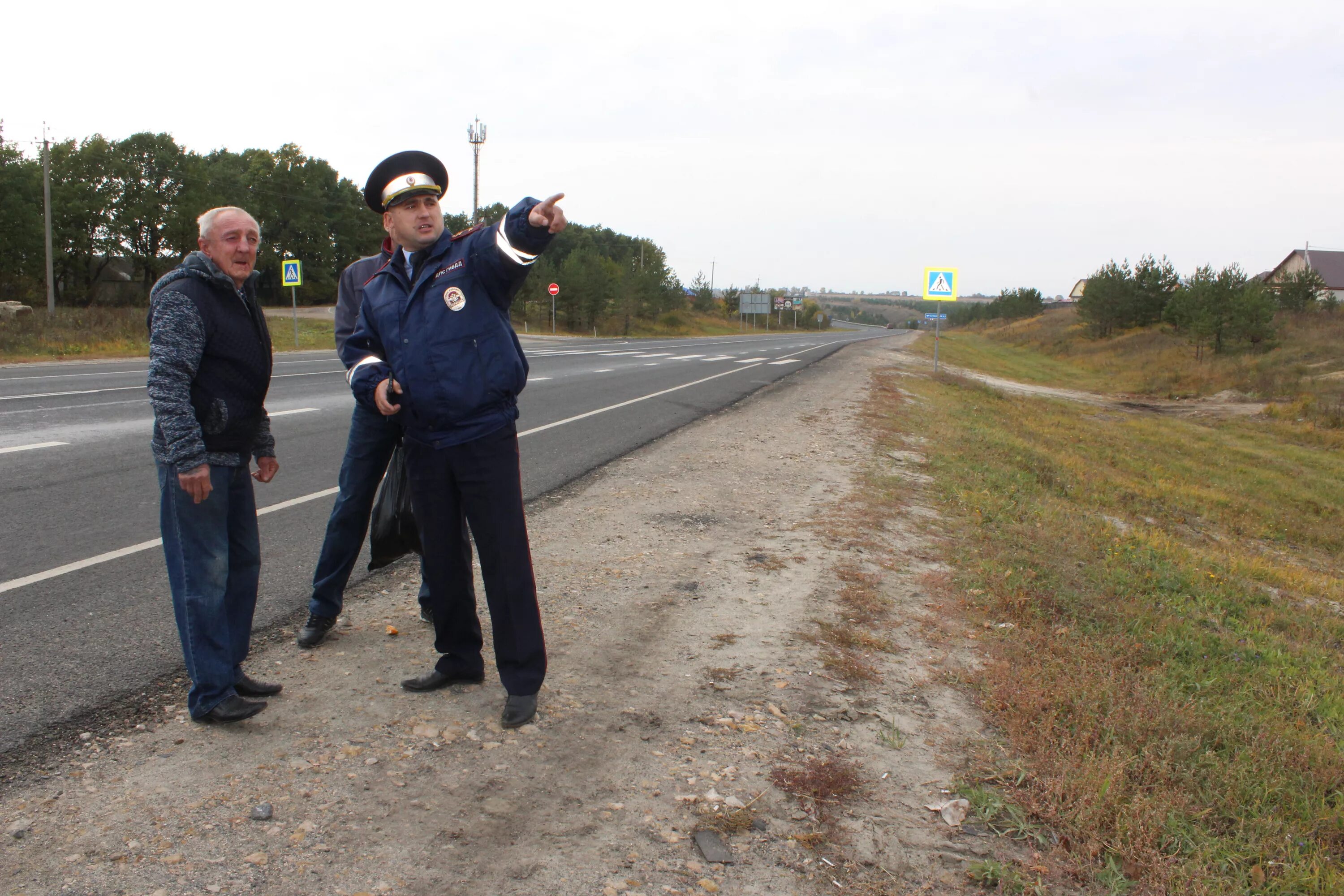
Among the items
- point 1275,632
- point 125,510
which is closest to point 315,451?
point 125,510

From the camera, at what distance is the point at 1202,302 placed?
44.2 m

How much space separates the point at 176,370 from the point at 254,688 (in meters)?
1.31

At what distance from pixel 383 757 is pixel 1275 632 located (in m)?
6.51

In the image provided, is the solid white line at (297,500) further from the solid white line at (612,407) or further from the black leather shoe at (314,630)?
the black leather shoe at (314,630)

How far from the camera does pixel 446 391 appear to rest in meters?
3.26

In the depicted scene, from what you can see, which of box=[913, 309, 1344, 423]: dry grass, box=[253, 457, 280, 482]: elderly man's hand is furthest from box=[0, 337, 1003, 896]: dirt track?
box=[913, 309, 1344, 423]: dry grass

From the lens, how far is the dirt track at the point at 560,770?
8.48ft

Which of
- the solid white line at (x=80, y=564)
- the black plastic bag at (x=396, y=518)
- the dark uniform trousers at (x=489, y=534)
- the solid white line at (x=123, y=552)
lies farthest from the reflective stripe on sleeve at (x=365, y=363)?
the solid white line at (x=123, y=552)

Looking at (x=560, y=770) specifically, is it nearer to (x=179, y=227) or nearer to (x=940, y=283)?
(x=940, y=283)

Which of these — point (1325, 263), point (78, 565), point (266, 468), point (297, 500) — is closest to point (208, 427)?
point (266, 468)

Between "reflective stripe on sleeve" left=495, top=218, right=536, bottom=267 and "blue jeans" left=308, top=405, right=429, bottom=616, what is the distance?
4.03 ft

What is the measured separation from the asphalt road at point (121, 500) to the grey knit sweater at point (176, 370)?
1.15m

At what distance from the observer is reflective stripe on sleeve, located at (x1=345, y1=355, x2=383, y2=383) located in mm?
3418

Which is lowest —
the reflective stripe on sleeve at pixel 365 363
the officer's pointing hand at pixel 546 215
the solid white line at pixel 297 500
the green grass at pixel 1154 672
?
the green grass at pixel 1154 672
